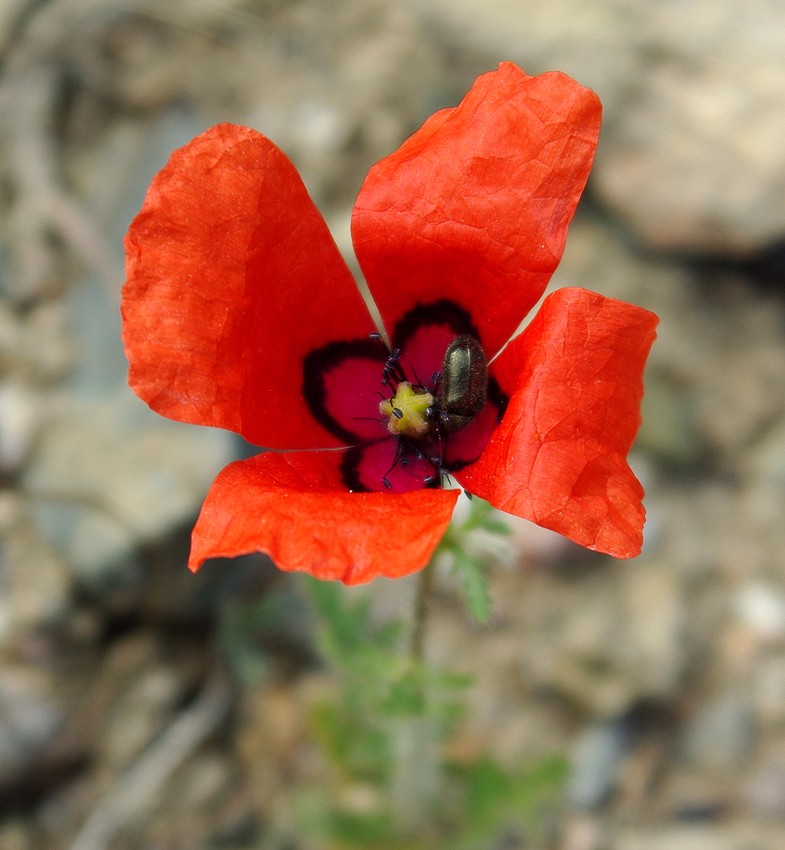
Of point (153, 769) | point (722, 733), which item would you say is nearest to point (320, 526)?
point (153, 769)

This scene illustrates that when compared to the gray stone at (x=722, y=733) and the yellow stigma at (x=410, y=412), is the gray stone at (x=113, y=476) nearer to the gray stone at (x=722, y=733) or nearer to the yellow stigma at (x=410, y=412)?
the yellow stigma at (x=410, y=412)

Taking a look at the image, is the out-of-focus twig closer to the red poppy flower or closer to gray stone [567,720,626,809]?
gray stone [567,720,626,809]

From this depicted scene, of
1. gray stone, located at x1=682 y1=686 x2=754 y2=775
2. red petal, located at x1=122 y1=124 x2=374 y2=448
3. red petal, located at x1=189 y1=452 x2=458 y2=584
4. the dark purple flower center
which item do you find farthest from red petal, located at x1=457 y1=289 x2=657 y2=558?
gray stone, located at x1=682 y1=686 x2=754 y2=775

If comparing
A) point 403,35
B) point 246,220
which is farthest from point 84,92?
point 246,220

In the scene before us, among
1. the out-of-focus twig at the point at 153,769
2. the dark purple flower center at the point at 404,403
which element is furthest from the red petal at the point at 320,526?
the out-of-focus twig at the point at 153,769

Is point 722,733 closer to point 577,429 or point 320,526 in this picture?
point 577,429

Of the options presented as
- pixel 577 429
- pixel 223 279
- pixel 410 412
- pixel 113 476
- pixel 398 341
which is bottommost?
pixel 113 476

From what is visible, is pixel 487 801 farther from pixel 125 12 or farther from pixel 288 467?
pixel 125 12
